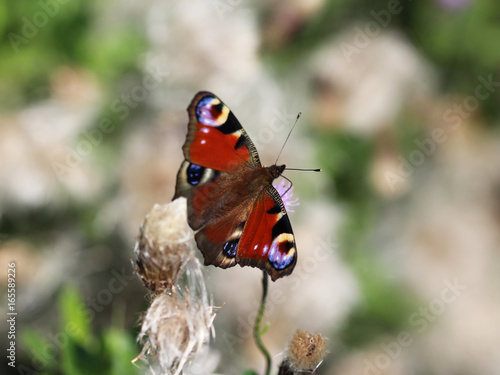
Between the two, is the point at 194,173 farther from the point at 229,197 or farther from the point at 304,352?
the point at 304,352

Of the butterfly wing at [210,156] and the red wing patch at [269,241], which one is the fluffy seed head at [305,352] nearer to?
the red wing patch at [269,241]

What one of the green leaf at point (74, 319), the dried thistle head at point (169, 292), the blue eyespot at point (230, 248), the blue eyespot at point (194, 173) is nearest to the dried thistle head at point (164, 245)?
the dried thistle head at point (169, 292)

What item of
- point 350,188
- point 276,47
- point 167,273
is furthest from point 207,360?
point 276,47

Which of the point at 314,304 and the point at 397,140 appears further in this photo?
the point at 397,140

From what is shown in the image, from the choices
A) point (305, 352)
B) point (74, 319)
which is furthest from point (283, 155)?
point (305, 352)

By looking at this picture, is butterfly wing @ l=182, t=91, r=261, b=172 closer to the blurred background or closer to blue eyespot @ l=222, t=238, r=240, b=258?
blue eyespot @ l=222, t=238, r=240, b=258

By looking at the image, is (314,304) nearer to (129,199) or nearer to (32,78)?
(129,199)
